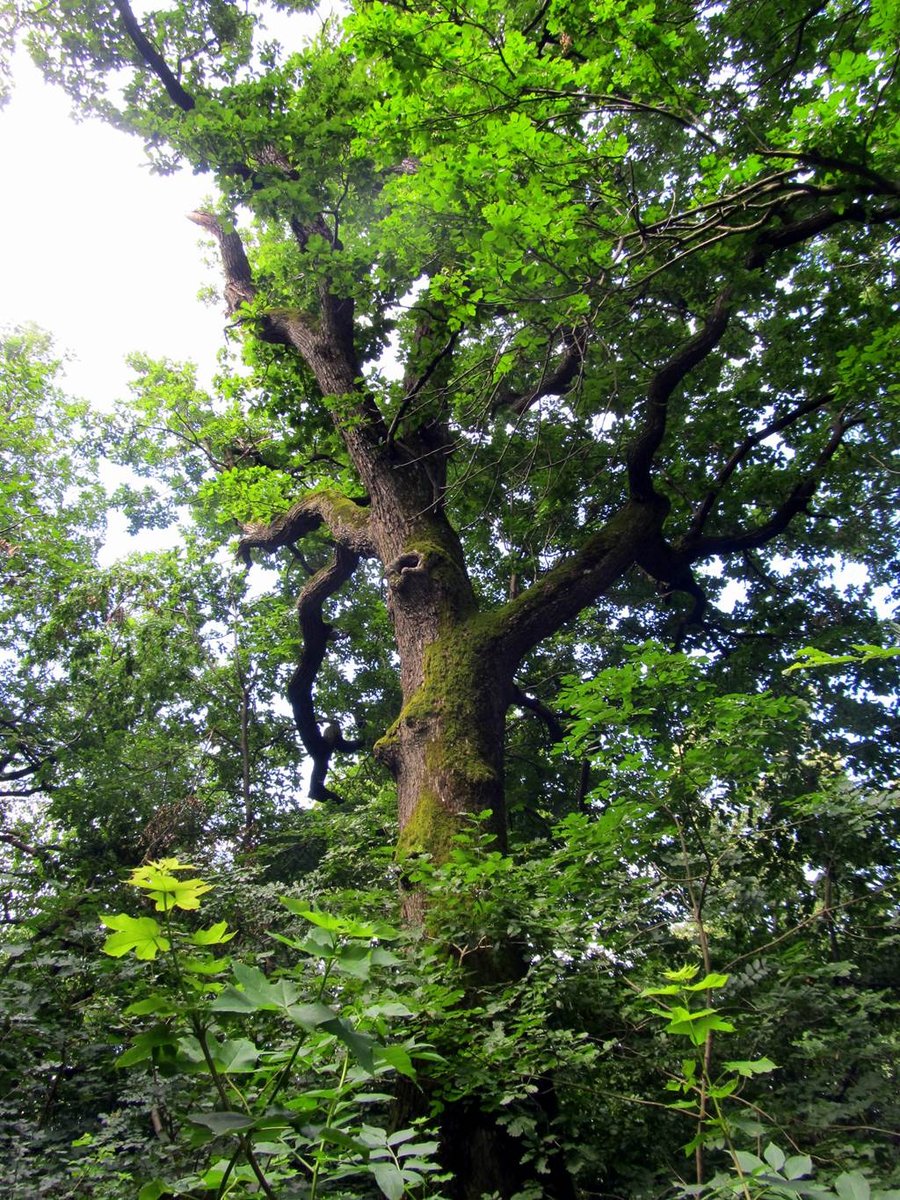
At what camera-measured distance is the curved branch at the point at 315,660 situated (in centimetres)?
665

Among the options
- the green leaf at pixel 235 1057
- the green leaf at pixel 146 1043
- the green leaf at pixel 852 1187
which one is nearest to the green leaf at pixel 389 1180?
the green leaf at pixel 235 1057

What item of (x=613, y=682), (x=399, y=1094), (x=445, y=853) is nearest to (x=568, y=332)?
(x=613, y=682)

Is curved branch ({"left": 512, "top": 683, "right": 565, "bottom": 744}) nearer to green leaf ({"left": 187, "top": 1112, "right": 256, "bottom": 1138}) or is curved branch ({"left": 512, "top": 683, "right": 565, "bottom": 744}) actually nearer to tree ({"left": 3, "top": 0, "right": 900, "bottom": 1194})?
tree ({"left": 3, "top": 0, "right": 900, "bottom": 1194})

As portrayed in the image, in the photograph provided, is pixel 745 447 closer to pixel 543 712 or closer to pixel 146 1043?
pixel 543 712

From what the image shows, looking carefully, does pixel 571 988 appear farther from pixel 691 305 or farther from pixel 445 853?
pixel 691 305

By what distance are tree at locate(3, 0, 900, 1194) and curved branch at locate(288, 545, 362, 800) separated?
4cm

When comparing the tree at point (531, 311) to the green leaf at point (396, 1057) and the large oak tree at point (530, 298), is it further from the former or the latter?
the green leaf at point (396, 1057)

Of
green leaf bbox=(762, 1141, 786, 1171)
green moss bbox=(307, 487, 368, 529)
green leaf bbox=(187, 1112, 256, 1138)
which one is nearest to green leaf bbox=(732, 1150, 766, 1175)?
green leaf bbox=(762, 1141, 786, 1171)

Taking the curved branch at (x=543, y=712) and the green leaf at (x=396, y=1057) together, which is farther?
the curved branch at (x=543, y=712)

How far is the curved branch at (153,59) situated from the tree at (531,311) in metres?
0.05

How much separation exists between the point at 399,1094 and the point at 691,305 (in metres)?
6.13

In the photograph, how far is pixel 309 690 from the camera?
6930 millimetres

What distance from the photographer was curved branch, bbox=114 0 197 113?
589 cm

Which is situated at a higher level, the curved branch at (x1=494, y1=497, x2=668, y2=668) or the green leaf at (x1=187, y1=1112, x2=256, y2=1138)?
the curved branch at (x1=494, y1=497, x2=668, y2=668)
